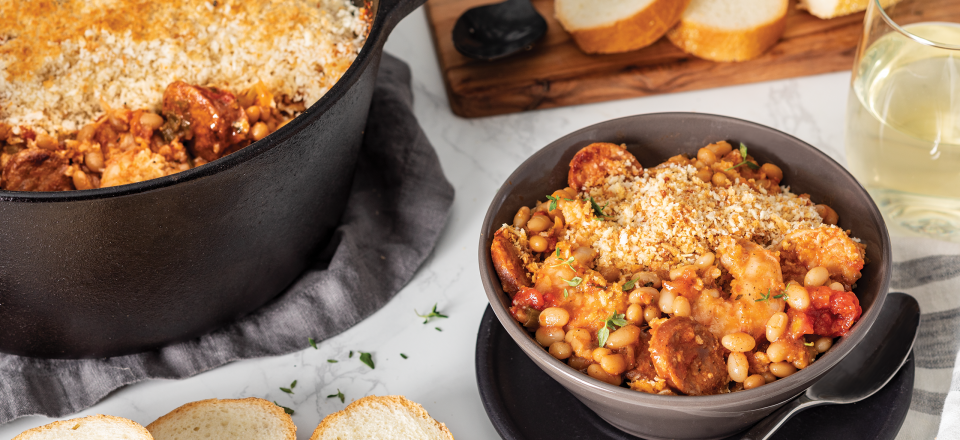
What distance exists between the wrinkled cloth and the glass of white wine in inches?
4.9

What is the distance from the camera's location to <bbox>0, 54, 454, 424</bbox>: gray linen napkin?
2000mm

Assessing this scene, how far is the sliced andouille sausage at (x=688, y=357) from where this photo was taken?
4.77 feet

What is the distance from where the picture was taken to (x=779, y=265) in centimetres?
156

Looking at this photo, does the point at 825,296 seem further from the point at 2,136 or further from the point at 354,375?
the point at 2,136

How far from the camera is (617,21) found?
2.62m

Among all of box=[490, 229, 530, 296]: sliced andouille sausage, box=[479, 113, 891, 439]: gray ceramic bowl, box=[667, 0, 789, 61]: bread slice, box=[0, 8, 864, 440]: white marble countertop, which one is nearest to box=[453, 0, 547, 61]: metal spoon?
box=[0, 8, 864, 440]: white marble countertop

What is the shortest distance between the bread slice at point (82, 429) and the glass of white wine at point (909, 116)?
205 cm

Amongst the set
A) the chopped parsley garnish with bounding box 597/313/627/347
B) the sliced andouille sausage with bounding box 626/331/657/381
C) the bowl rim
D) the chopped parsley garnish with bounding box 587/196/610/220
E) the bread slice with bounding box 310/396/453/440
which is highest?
the bowl rim

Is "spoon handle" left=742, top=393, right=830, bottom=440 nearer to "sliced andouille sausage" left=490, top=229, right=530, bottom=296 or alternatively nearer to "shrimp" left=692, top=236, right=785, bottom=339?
"shrimp" left=692, top=236, right=785, bottom=339

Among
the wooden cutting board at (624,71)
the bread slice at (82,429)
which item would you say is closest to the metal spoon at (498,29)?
the wooden cutting board at (624,71)

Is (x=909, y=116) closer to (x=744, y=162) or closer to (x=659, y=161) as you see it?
(x=744, y=162)

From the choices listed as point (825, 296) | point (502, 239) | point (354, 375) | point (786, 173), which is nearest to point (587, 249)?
point (502, 239)

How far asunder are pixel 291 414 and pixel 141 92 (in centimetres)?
95

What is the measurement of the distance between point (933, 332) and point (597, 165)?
0.97 m
